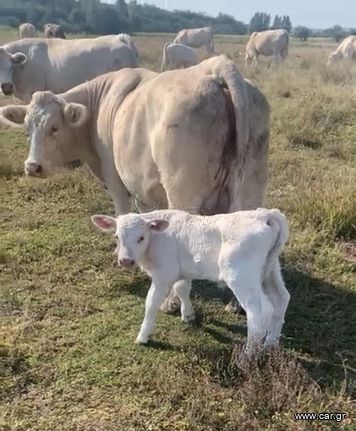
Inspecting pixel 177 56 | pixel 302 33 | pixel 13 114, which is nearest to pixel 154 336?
pixel 13 114

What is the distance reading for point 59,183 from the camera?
858cm

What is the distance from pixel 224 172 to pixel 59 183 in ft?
13.1

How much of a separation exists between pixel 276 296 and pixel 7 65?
30.5 ft

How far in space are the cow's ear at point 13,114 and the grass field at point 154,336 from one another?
1.17m

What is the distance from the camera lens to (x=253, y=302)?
4.13m

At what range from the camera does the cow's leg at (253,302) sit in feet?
13.6

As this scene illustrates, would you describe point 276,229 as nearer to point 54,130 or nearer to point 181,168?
point 181,168

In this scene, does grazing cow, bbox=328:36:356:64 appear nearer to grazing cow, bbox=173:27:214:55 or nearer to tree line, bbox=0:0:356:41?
grazing cow, bbox=173:27:214:55

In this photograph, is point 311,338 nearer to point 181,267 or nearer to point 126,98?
point 181,267

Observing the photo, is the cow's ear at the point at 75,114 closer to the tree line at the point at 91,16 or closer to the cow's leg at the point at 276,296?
the cow's leg at the point at 276,296

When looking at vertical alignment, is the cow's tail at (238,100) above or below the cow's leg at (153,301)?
above

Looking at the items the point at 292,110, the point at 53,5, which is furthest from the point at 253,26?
the point at 292,110

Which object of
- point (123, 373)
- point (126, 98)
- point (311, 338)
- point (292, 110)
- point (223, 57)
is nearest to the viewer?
point (123, 373)

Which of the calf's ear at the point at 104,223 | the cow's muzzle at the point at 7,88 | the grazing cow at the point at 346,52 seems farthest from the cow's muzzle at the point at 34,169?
the grazing cow at the point at 346,52
